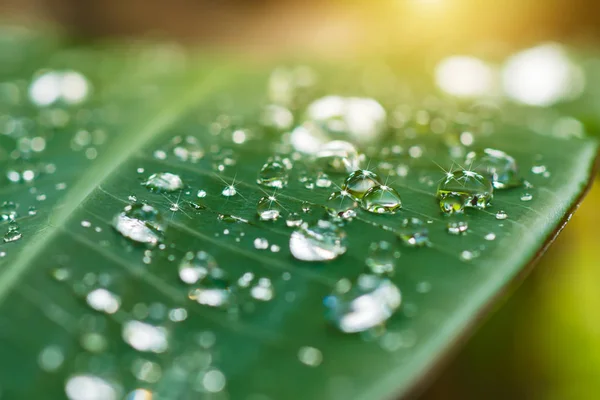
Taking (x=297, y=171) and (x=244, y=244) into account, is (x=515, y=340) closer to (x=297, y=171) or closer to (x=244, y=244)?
(x=297, y=171)

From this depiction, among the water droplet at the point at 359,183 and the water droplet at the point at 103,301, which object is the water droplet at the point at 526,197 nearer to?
the water droplet at the point at 359,183

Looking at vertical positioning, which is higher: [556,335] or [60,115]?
[60,115]

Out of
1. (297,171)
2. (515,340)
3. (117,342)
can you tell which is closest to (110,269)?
(117,342)

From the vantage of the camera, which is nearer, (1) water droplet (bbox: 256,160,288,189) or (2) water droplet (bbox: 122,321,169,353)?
(2) water droplet (bbox: 122,321,169,353)

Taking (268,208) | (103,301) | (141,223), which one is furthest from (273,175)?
(103,301)


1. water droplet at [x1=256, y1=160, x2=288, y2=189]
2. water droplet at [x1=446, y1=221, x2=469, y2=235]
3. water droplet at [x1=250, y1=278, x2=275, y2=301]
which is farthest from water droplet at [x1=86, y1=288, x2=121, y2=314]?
water droplet at [x1=446, y1=221, x2=469, y2=235]

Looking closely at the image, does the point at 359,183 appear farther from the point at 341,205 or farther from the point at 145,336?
the point at 145,336

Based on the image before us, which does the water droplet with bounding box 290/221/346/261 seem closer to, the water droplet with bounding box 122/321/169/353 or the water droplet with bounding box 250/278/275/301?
the water droplet with bounding box 250/278/275/301
